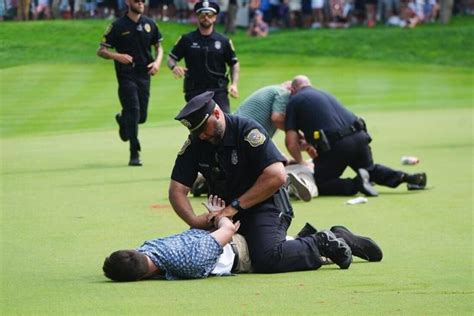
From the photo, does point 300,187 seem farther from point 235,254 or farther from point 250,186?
point 235,254

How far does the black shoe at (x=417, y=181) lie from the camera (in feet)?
45.7

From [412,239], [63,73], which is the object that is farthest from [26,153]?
[412,239]

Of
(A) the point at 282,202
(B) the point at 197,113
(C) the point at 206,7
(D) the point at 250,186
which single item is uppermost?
(B) the point at 197,113

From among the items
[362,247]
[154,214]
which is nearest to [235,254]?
[362,247]

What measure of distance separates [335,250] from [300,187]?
13.4ft

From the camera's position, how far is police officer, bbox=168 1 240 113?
1582 cm

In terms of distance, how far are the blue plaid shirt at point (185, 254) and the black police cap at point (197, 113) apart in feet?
2.25

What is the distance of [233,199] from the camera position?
916cm

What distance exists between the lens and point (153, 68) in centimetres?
1666

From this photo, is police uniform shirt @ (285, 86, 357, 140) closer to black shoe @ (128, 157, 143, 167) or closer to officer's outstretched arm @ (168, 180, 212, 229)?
black shoe @ (128, 157, 143, 167)

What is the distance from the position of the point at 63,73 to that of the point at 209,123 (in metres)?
15.8

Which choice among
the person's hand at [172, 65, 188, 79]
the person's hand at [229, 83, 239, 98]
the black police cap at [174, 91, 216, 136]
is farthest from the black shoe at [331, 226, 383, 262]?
the person's hand at [172, 65, 188, 79]

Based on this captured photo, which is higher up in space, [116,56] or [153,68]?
[116,56]

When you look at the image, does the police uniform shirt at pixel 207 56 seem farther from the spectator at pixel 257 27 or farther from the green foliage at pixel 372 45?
the spectator at pixel 257 27
